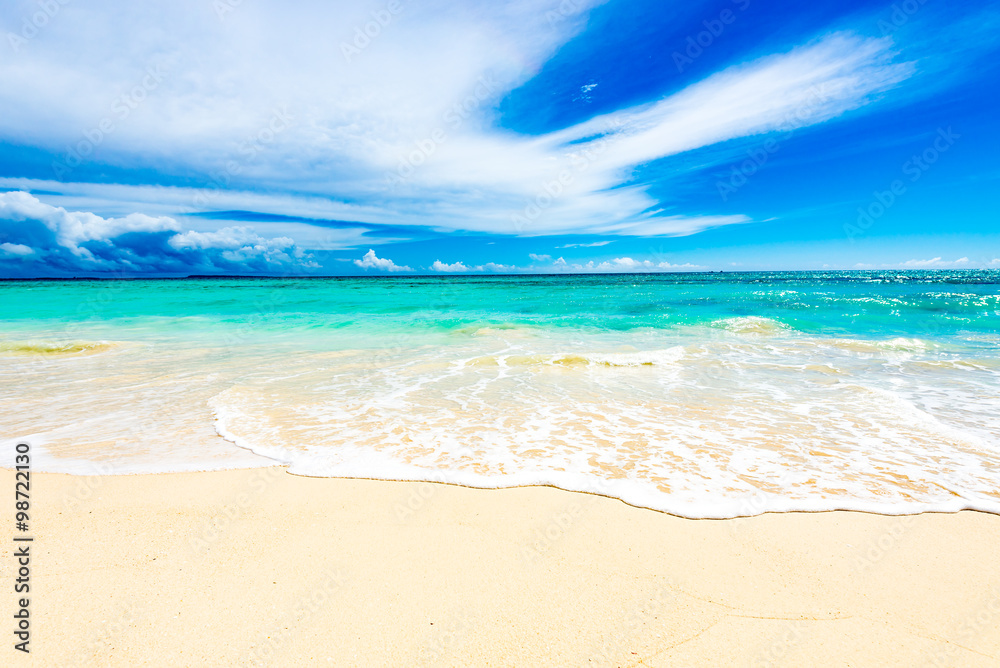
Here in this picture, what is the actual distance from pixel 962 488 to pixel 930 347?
11.2 meters

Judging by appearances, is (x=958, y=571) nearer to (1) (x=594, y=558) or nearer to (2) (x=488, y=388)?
(1) (x=594, y=558)

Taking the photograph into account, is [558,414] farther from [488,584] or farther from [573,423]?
[488,584]

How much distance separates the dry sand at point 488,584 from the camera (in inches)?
90.7

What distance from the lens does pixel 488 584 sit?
109 inches

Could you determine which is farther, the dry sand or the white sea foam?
the white sea foam

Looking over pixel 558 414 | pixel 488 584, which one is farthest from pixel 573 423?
pixel 488 584

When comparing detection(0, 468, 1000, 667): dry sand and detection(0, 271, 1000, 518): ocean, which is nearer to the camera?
detection(0, 468, 1000, 667): dry sand

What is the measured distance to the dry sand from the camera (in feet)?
7.56

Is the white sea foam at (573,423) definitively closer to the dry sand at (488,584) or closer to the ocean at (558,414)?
the ocean at (558,414)

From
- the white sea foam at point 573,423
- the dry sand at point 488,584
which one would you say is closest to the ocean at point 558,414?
the white sea foam at point 573,423

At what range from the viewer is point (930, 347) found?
12234 mm

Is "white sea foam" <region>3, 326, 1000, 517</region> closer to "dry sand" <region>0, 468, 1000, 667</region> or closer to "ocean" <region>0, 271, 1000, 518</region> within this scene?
"ocean" <region>0, 271, 1000, 518</region>

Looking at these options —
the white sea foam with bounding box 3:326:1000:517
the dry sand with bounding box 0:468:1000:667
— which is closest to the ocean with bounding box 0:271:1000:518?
the white sea foam with bounding box 3:326:1000:517

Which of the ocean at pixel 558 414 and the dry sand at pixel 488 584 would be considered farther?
the ocean at pixel 558 414
